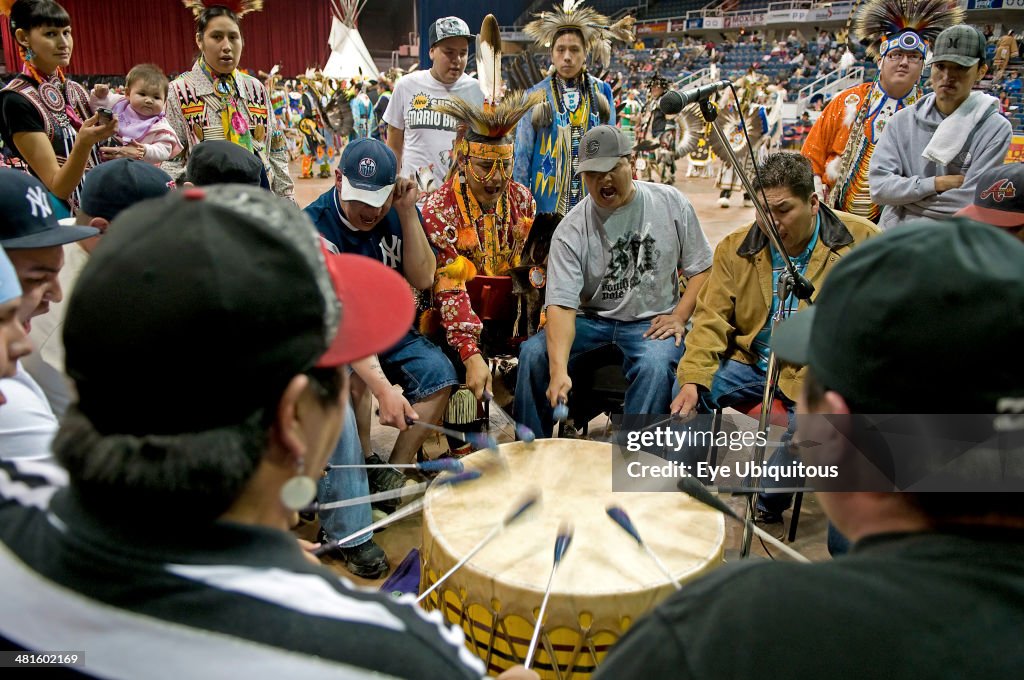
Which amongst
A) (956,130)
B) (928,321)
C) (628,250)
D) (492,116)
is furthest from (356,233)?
(956,130)

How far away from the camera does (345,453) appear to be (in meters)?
2.45

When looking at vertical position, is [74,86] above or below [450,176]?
above

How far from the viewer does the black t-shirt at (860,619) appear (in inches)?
27.0

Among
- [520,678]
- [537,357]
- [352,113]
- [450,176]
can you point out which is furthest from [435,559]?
[352,113]

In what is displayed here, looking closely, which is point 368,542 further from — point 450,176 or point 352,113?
point 352,113

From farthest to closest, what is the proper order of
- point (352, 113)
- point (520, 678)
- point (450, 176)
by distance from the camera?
1. point (352, 113)
2. point (450, 176)
3. point (520, 678)

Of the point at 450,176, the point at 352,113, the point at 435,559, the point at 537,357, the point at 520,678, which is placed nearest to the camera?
the point at 520,678

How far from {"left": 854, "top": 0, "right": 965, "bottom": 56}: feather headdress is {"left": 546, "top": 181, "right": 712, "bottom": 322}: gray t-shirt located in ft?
5.63

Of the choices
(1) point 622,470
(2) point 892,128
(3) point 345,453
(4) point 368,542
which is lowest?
(4) point 368,542

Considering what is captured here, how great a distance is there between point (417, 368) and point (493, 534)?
1248 mm

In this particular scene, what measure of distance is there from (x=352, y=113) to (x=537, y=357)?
33.0 ft

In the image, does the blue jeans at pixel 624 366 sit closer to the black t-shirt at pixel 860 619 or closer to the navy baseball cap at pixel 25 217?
the navy baseball cap at pixel 25 217

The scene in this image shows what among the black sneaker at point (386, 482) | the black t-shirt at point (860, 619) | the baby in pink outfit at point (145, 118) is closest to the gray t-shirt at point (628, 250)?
the black sneaker at point (386, 482)

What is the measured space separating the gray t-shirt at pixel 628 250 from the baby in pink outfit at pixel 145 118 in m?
2.07
